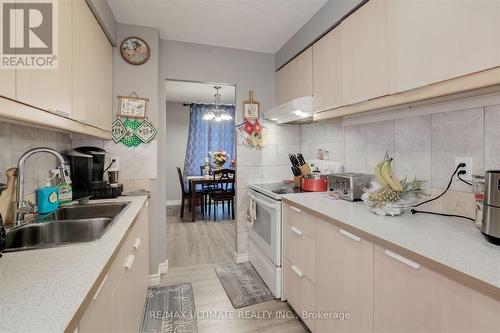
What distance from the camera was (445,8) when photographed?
1.02m

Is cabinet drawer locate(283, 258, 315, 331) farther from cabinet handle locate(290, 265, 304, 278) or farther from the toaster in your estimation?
the toaster

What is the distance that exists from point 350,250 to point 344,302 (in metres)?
0.30

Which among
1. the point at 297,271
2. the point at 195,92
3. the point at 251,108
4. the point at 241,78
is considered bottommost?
the point at 297,271

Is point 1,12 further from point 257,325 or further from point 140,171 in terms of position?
point 257,325

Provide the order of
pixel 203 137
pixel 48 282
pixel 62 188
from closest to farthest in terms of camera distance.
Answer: pixel 48 282
pixel 62 188
pixel 203 137

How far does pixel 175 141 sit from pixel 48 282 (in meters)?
5.23

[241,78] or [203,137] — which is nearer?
[241,78]

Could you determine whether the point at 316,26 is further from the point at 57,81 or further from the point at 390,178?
the point at 57,81

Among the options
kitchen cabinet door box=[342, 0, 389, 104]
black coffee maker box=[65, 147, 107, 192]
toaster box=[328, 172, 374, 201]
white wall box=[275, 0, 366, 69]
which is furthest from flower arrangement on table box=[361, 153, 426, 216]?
black coffee maker box=[65, 147, 107, 192]

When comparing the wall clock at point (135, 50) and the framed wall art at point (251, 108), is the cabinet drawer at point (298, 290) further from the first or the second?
the wall clock at point (135, 50)

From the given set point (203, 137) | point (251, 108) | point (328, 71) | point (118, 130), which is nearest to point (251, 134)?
point (251, 108)

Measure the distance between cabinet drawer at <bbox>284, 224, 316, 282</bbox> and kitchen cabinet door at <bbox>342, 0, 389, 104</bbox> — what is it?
0.95m

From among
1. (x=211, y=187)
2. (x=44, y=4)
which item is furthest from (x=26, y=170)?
(x=211, y=187)

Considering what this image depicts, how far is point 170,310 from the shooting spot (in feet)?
6.00
